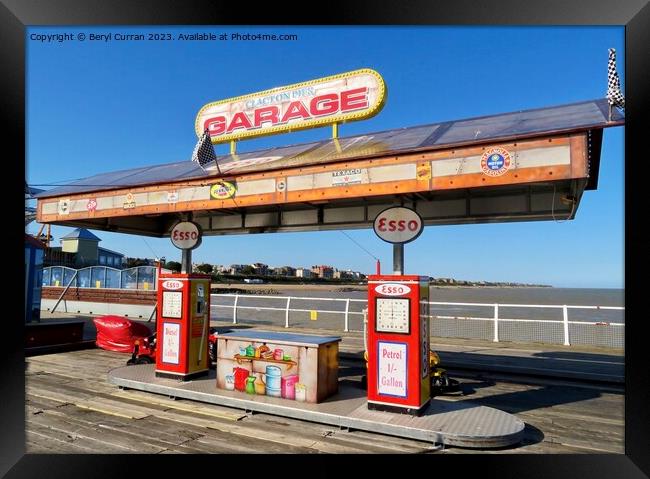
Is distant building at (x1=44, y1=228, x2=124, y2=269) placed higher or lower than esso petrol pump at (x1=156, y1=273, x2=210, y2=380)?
higher

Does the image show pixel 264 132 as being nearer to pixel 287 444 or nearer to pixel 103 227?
pixel 103 227

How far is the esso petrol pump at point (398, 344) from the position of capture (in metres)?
6.34

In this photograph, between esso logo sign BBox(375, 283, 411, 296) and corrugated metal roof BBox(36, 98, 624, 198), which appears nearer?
corrugated metal roof BBox(36, 98, 624, 198)

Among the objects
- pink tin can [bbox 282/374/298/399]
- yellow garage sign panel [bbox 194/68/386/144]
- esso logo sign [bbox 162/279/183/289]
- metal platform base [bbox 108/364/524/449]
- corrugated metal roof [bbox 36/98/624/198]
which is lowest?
metal platform base [bbox 108/364/524/449]

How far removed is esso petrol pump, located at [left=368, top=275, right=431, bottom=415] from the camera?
634 centimetres

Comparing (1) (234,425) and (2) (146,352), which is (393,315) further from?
(2) (146,352)

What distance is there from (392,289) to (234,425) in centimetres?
307

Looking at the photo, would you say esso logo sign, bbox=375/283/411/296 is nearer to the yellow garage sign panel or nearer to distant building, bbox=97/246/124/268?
the yellow garage sign panel

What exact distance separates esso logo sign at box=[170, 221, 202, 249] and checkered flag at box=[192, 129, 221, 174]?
1628mm

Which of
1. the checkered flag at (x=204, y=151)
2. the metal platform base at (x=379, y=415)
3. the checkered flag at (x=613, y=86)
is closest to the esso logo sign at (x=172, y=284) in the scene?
the metal platform base at (x=379, y=415)

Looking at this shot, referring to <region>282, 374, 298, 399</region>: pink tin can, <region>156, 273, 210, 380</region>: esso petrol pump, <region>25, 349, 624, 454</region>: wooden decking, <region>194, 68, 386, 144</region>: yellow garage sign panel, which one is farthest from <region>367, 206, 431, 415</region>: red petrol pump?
<region>156, 273, 210, 380</region>: esso petrol pump

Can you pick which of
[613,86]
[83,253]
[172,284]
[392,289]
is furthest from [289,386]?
[83,253]
